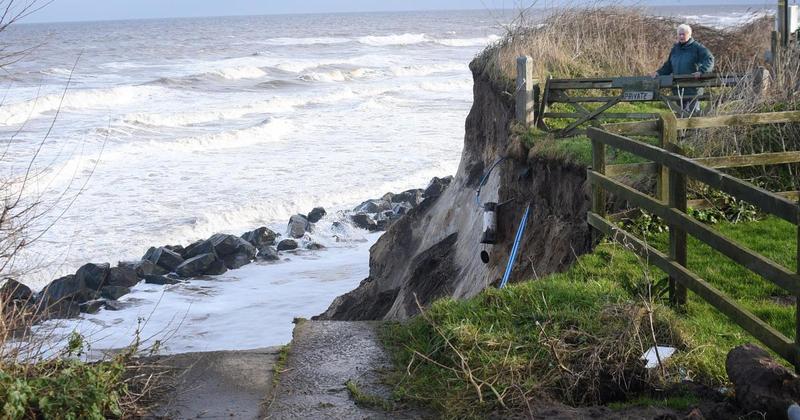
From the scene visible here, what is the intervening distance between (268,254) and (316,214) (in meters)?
2.76

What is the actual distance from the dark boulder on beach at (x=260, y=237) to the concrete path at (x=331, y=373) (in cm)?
1271

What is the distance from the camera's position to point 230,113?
3862 cm

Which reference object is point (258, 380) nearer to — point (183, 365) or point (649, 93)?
point (183, 365)

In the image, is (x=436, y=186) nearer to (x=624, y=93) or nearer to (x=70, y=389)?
(x=624, y=93)

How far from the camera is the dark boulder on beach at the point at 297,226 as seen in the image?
66.9 ft

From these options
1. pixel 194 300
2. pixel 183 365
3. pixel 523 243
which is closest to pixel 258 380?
pixel 183 365

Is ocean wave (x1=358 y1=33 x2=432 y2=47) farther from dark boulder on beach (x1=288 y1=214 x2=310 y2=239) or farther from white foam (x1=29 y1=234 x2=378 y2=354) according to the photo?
white foam (x1=29 y1=234 x2=378 y2=354)

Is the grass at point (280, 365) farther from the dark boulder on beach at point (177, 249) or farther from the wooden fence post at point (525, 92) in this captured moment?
the dark boulder on beach at point (177, 249)

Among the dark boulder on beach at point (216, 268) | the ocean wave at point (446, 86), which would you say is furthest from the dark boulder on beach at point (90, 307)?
the ocean wave at point (446, 86)

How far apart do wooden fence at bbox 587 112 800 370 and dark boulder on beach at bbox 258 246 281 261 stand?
11378 mm

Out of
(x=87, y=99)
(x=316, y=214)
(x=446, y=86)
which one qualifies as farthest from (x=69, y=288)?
(x=446, y=86)

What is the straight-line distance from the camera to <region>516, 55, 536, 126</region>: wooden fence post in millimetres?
13164

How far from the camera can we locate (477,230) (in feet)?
43.0

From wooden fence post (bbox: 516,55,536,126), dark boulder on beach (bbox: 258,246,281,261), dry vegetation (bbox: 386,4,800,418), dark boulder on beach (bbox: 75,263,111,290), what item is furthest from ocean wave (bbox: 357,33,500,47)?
dry vegetation (bbox: 386,4,800,418)
